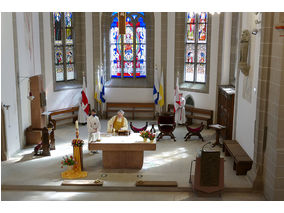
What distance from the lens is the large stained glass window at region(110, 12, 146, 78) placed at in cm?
1733

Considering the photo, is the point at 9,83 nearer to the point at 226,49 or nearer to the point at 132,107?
the point at 132,107

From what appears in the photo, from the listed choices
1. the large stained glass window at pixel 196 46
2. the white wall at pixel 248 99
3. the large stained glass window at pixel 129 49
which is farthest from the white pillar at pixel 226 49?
the large stained glass window at pixel 129 49

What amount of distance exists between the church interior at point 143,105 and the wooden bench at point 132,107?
0.05 m

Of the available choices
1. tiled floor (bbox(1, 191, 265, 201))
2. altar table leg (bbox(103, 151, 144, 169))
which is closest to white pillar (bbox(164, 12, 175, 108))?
altar table leg (bbox(103, 151, 144, 169))

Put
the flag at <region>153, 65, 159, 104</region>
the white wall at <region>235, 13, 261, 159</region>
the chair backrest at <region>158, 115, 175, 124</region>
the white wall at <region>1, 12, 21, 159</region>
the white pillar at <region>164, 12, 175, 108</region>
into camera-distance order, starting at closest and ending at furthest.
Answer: the white wall at <region>235, 13, 261, 159</region> → the white wall at <region>1, 12, 21, 159</region> → the chair backrest at <region>158, 115, 175, 124</region> → the white pillar at <region>164, 12, 175, 108</region> → the flag at <region>153, 65, 159, 104</region>

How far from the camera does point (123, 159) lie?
1098cm

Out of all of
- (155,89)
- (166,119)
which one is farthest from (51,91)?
(166,119)

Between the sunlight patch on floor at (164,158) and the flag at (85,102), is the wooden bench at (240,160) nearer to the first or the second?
the sunlight patch on floor at (164,158)

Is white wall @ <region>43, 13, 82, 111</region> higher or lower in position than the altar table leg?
higher

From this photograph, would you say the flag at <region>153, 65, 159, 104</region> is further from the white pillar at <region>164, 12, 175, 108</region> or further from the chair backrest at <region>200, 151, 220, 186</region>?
the chair backrest at <region>200, 151, 220, 186</region>

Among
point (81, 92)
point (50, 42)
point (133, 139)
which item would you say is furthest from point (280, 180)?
point (50, 42)

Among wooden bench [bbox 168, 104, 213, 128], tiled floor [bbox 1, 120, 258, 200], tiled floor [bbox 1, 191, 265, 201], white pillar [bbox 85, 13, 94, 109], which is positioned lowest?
tiled floor [bbox 1, 191, 265, 201]

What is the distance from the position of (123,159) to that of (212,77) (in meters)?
6.67

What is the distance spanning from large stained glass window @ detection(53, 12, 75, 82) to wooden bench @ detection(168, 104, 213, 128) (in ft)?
16.1
